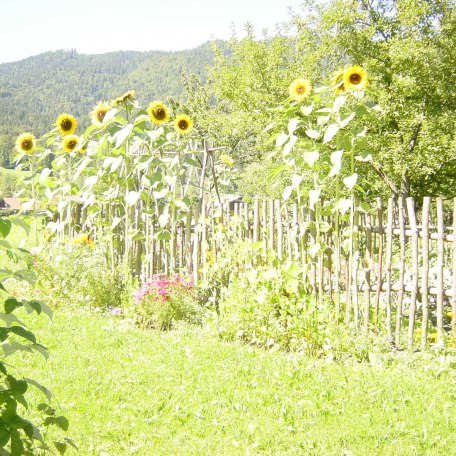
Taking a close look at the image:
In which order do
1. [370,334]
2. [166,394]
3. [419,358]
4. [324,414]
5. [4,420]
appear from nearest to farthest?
[4,420]
[324,414]
[166,394]
[419,358]
[370,334]

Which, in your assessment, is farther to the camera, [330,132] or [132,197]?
[132,197]

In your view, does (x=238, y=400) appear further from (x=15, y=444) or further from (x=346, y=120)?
(x=346, y=120)

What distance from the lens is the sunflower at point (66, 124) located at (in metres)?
6.45

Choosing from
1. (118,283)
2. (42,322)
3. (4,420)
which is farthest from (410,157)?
(4,420)

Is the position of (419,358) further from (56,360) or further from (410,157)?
(410,157)

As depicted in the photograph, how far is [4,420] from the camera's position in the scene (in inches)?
69.1

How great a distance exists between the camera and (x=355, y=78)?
4.52 meters

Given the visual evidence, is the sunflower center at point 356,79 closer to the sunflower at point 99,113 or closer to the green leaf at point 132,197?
the green leaf at point 132,197

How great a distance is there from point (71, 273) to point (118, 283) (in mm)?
560

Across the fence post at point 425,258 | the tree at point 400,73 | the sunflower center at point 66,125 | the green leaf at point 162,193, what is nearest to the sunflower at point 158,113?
the green leaf at point 162,193

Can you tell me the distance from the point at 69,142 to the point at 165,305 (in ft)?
8.05

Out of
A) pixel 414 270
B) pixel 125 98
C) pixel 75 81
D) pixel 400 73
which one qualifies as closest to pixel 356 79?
pixel 414 270

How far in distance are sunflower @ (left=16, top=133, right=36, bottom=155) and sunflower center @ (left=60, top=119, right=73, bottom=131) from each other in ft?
1.68

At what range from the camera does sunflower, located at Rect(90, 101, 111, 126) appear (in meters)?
6.14
